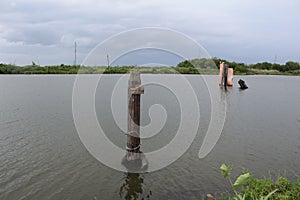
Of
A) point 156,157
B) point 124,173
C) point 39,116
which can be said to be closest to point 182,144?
point 156,157

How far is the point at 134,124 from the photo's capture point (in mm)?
6262

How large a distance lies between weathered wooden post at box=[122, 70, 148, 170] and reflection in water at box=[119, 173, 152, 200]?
34cm

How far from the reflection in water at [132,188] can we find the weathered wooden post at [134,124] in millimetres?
336

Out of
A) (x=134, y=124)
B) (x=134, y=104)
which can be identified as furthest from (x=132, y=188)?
(x=134, y=104)

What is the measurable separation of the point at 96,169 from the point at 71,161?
815mm

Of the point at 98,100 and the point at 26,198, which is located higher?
the point at 98,100

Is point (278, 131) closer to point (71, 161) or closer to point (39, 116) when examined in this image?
point (71, 161)

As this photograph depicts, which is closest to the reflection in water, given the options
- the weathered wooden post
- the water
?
the water

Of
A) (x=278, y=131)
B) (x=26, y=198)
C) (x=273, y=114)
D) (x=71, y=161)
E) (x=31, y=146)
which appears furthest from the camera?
(x=273, y=114)

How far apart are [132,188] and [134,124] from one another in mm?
1319

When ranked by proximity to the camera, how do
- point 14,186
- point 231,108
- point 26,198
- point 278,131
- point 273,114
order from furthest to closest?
point 231,108, point 273,114, point 278,131, point 14,186, point 26,198

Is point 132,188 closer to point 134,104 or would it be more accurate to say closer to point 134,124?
point 134,124

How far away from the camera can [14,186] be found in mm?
5777

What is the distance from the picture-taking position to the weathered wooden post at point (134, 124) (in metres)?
6.15
